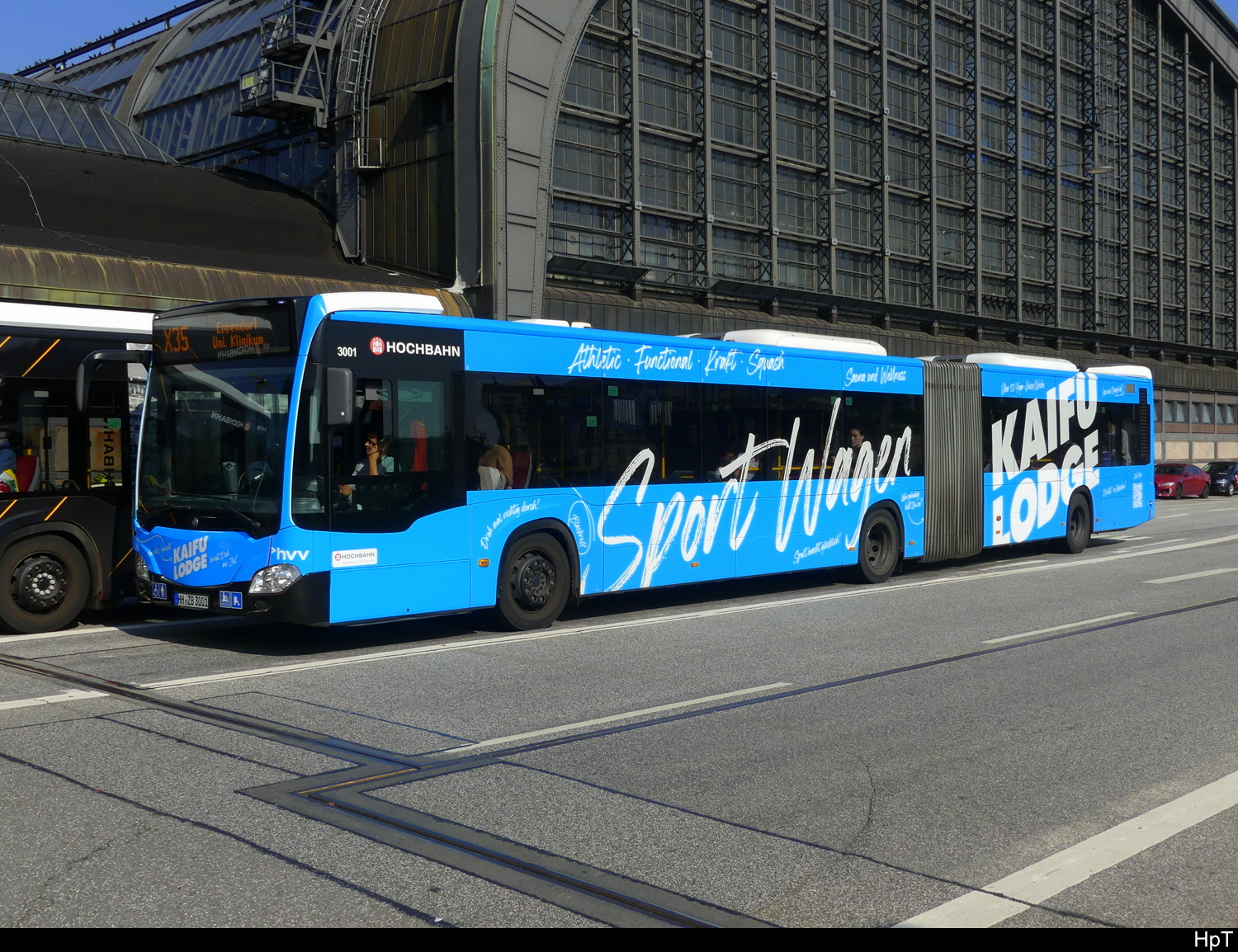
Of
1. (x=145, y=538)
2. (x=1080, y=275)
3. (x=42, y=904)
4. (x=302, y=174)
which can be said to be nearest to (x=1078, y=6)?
(x=1080, y=275)

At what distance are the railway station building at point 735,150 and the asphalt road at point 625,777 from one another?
1668cm

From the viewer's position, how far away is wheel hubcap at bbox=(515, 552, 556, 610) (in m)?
12.0

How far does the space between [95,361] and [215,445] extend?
1838 millimetres

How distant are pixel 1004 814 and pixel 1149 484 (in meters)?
18.7

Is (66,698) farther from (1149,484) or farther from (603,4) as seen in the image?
(603,4)

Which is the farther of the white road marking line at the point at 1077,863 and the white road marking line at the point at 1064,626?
the white road marking line at the point at 1064,626

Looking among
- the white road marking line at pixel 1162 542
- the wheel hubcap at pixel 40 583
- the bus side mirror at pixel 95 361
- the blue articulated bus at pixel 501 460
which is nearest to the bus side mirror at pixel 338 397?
the blue articulated bus at pixel 501 460

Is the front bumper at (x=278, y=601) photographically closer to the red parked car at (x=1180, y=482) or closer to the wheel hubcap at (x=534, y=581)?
the wheel hubcap at (x=534, y=581)

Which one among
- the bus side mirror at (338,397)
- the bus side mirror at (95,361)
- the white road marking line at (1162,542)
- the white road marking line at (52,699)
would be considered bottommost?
the white road marking line at (52,699)

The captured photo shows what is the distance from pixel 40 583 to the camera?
11.6 meters

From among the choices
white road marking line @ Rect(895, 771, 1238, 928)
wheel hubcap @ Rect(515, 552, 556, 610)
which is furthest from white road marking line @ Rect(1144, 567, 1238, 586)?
white road marking line @ Rect(895, 771, 1238, 928)

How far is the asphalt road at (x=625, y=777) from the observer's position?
4.64m

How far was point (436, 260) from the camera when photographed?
93.2 feet

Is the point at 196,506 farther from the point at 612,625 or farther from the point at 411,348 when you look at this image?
the point at 612,625
